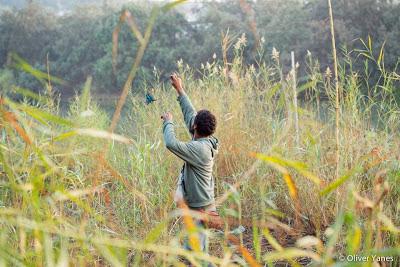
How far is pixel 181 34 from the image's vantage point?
70.2 feet

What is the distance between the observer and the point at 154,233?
1257 mm

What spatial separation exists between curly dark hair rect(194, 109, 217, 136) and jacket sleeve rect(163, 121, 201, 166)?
0.13 metres

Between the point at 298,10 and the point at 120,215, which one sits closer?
the point at 120,215

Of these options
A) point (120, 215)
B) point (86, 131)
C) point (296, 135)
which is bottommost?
point (120, 215)

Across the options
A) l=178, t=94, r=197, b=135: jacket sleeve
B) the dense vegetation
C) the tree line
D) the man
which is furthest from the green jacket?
the tree line

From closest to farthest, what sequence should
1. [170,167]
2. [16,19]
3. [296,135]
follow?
[296,135] < [170,167] < [16,19]

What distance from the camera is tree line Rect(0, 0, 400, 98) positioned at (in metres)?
15.7

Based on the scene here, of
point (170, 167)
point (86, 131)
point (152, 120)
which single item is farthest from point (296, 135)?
point (86, 131)

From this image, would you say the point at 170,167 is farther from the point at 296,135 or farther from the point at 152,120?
the point at 152,120

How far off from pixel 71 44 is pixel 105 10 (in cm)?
374

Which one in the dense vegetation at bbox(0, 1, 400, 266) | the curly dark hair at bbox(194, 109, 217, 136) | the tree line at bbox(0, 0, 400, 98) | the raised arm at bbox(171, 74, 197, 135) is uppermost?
the tree line at bbox(0, 0, 400, 98)

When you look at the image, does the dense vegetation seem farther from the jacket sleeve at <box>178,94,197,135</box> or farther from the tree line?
the tree line

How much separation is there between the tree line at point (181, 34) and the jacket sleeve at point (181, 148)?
33.6 ft

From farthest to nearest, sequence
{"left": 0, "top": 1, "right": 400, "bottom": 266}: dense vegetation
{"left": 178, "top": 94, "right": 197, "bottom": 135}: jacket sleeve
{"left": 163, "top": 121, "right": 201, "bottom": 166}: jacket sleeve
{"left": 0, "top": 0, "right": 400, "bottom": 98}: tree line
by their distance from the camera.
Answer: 1. {"left": 0, "top": 0, "right": 400, "bottom": 98}: tree line
2. {"left": 178, "top": 94, "right": 197, "bottom": 135}: jacket sleeve
3. {"left": 163, "top": 121, "right": 201, "bottom": 166}: jacket sleeve
4. {"left": 0, "top": 1, "right": 400, "bottom": 266}: dense vegetation
